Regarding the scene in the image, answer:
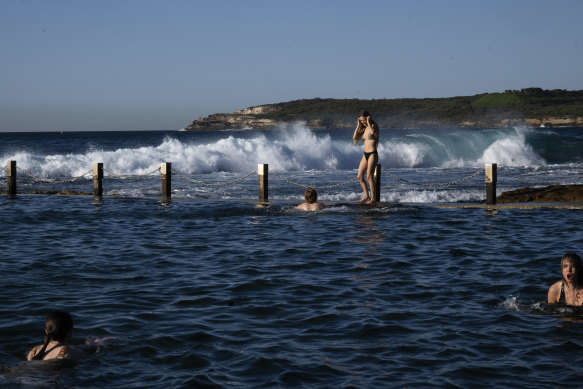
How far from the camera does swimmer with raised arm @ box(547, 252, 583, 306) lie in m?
8.89

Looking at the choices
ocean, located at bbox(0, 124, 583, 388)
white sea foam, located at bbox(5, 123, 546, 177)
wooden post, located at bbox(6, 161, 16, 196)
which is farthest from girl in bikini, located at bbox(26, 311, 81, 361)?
white sea foam, located at bbox(5, 123, 546, 177)

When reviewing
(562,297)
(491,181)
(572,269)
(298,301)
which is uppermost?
(491,181)

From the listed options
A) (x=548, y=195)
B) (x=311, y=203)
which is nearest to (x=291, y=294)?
(x=311, y=203)

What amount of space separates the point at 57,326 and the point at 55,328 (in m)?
0.03

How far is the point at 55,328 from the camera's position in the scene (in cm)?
722

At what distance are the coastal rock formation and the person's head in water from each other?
1301 centimetres

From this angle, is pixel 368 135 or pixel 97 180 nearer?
pixel 368 135

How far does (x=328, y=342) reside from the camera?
7758mm

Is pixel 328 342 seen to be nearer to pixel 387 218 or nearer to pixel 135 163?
pixel 387 218

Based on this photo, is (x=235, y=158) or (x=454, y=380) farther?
→ (x=235, y=158)

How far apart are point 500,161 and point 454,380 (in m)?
54.7

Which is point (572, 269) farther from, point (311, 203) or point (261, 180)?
point (261, 180)

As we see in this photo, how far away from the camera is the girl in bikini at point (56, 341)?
7.21 m

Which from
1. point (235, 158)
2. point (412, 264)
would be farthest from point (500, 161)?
point (412, 264)
